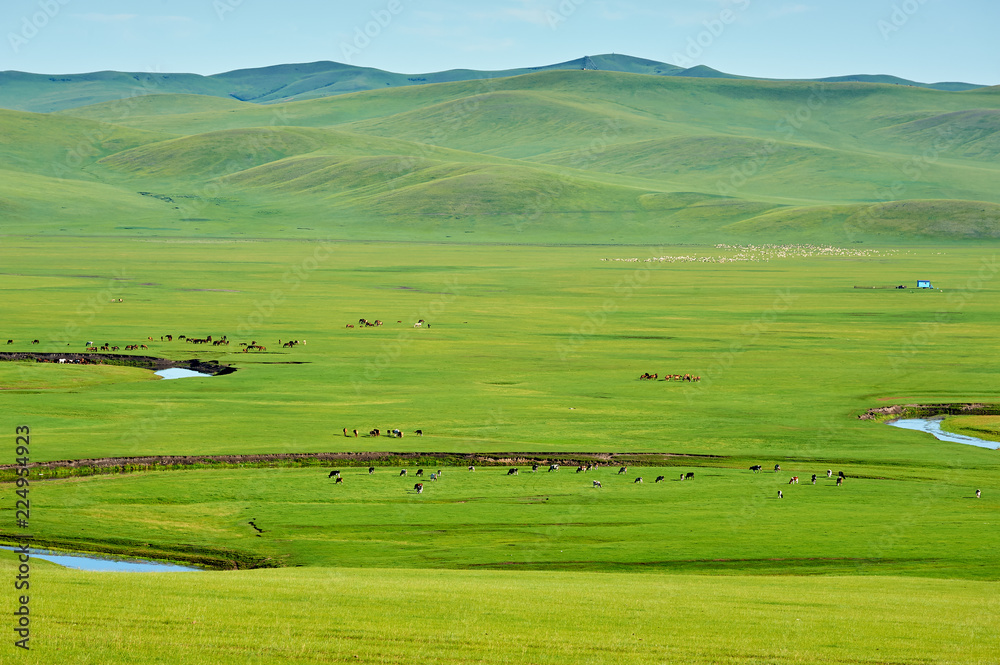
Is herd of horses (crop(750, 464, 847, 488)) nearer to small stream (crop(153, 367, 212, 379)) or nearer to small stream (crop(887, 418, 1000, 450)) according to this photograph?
small stream (crop(887, 418, 1000, 450))

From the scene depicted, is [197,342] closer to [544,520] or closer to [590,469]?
[590,469]

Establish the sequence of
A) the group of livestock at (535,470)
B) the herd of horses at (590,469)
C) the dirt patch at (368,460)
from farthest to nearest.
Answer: the dirt patch at (368,460), the group of livestock at (535,470), the herd of horses at (590,469)

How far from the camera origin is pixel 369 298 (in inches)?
4437

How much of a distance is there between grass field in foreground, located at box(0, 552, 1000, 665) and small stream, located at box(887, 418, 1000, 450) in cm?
2491

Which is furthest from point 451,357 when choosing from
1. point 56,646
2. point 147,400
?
point 56,646

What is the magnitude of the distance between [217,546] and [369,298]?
80.5 m

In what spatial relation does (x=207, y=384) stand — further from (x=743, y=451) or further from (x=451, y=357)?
(x=743, y=451)

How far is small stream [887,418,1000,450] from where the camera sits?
49.9 m

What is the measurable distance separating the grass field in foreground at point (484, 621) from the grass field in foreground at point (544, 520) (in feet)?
15.2

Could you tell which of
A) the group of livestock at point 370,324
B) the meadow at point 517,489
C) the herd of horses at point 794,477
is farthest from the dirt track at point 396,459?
the group of livestock at point 370,324

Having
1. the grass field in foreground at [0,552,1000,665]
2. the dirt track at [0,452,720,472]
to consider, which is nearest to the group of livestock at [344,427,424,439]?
the dirt track at [0,452,720,472]

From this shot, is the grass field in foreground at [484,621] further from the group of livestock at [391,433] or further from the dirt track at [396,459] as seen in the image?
the group of livestock at [391,433]

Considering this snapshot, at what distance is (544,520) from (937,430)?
27.0 m

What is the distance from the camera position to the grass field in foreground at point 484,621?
1866cm
